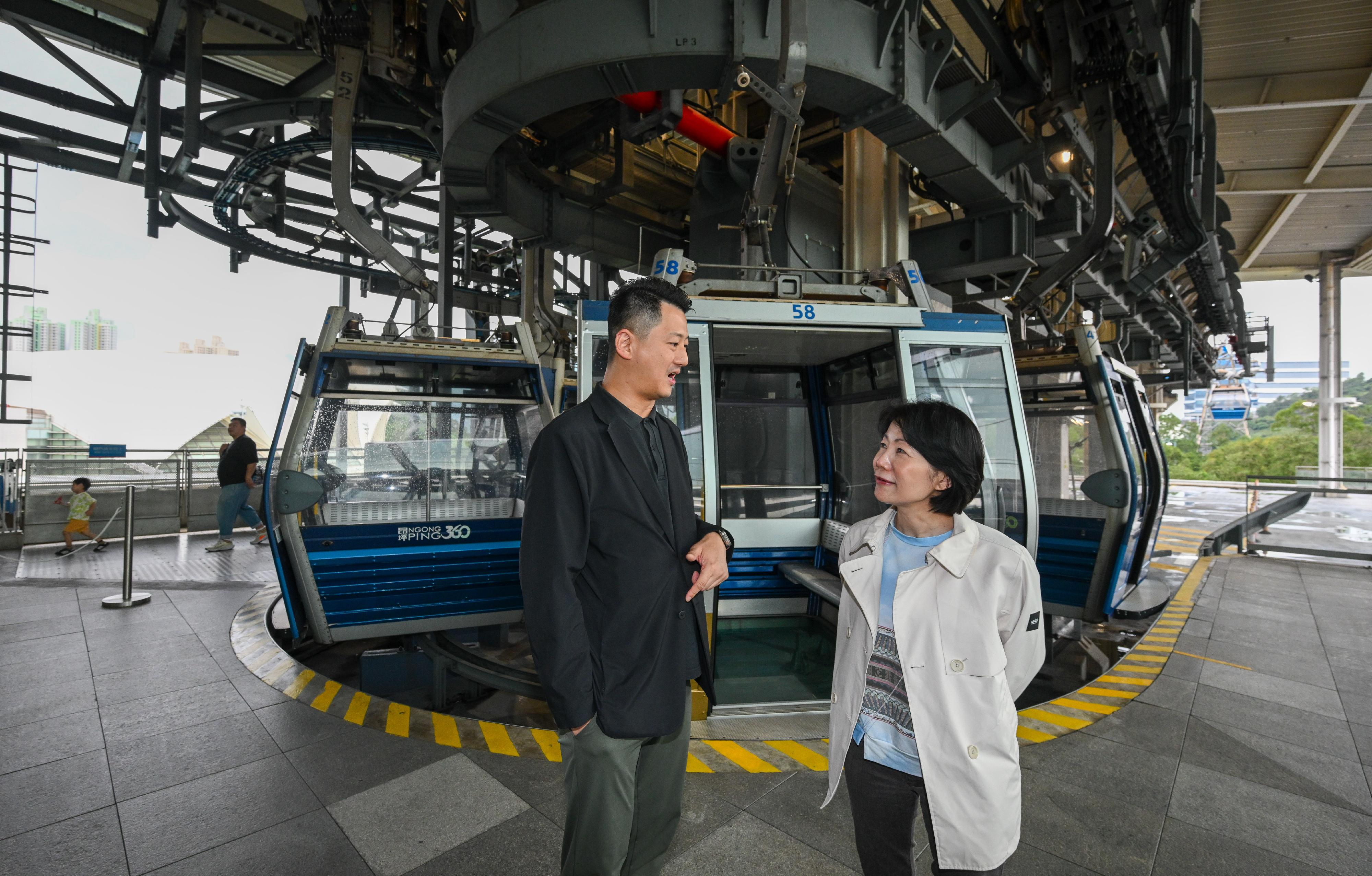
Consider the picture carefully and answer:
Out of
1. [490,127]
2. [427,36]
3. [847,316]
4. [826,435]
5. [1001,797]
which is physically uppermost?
[427,36]

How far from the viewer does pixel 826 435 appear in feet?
21.1

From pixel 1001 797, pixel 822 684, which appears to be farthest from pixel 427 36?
pixel 1001 797

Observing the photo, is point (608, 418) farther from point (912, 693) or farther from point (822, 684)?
point (822, 684)

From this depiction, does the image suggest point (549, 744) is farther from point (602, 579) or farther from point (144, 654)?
point (144, 654)

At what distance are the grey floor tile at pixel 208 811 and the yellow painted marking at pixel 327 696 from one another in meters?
0.73

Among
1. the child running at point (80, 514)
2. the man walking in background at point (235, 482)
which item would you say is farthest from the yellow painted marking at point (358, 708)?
the child running at point (80, 514)

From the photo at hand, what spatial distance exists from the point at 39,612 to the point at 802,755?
7300mm

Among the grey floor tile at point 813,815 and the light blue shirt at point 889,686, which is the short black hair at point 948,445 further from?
the grey floor tile at point 813,815

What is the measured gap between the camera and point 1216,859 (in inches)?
102

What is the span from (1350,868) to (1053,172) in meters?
8.16

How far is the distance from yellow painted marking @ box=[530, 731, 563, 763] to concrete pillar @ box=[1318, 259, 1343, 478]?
116 feet

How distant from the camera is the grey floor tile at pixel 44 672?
4273 millimetres

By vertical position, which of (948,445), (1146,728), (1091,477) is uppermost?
(948,445)

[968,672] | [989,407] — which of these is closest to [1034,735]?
[989,407]
